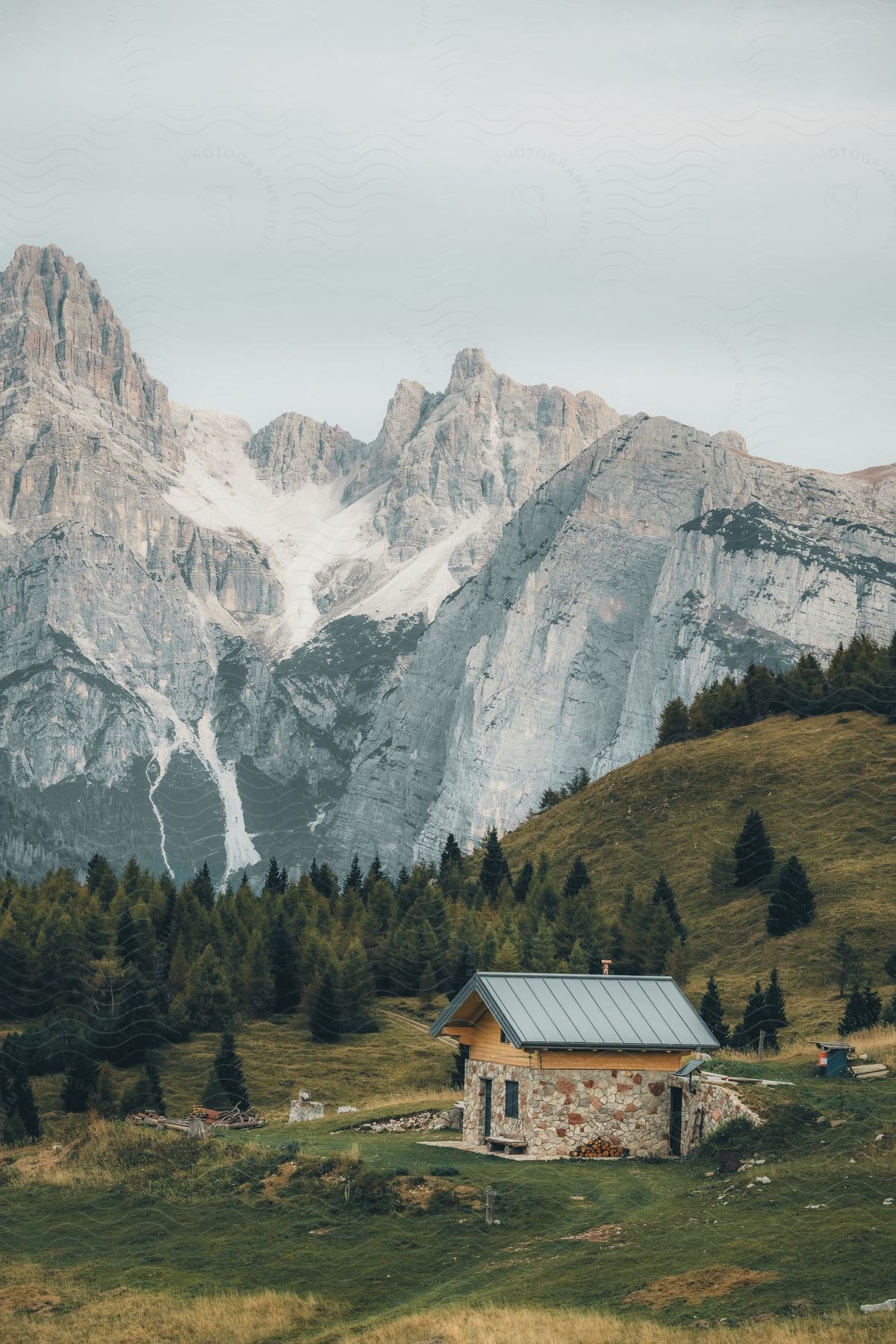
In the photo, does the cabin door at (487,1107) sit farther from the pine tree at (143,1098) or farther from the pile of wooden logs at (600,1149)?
the pine tree at (143,1098)

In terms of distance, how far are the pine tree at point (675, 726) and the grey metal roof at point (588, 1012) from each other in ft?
272

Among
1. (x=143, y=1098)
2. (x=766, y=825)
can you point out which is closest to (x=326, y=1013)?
(x=143, y=1098)

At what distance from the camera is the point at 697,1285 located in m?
29.0

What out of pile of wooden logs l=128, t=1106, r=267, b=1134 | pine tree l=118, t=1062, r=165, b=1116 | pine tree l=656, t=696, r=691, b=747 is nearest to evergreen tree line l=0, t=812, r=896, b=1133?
pine tree l=118, t=1062, r=165, b=1116

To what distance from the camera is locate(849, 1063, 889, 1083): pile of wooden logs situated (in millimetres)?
43062

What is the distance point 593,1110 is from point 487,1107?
10.6 feet

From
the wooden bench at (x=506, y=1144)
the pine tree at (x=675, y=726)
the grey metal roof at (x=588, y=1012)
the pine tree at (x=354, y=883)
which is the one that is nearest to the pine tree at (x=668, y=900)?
the pine tree at (x=354, y=883)

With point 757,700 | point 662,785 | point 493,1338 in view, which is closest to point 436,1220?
point 493,1338

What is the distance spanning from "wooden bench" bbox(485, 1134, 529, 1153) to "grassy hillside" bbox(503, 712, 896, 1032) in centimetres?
2205

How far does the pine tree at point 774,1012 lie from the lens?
210ft

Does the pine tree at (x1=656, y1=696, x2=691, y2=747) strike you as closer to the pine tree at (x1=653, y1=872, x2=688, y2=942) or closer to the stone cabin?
A: the pine tree at (x1=653, y1=872, x2=688, y2=942)

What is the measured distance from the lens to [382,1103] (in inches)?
2313

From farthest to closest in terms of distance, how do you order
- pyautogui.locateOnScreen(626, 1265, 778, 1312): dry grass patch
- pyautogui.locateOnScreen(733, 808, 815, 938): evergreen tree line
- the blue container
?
pyautogui.locateOnScreen(733, 808, 815, 938): evergreen tree line, the blue container, pyautogui.locateOnScreen(626, 1265, 778, 1312): dry grass patch

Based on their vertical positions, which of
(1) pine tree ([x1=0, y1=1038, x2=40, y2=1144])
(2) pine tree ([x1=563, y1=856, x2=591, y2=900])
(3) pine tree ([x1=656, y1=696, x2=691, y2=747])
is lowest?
(1) pine tree ([x1=0, y1=1038, x2=40, y2=1144])
